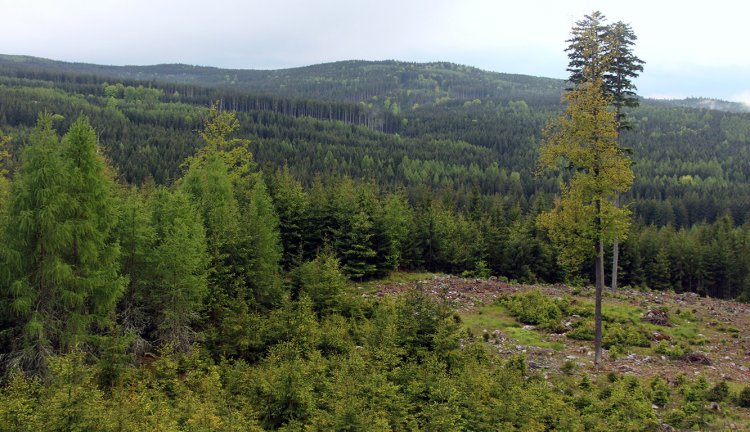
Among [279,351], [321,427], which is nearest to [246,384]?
[279,351]

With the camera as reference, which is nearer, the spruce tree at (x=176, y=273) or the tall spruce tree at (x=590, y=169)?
the spruce tree at (x=176, y=273)

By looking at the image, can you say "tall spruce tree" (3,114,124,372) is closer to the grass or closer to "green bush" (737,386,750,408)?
the grass

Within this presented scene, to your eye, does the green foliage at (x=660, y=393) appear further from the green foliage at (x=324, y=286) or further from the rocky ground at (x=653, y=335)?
the green foliage at (x=324, y=286)

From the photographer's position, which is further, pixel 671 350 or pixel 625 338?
pixel 625 338

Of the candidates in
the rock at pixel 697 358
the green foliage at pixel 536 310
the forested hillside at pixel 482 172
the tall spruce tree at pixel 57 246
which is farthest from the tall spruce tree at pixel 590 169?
the forested hillside at pixel 482 172

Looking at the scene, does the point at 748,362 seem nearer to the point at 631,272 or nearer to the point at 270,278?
the point at 270,278

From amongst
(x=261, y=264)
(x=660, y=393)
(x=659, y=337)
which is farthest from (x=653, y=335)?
(x=261, y=264)

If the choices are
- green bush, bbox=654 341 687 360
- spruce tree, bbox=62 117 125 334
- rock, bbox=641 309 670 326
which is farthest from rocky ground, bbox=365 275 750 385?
spruce tree, bbox=62 117 125 334

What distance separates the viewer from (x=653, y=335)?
25.2 m

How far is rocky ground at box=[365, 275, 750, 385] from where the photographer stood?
69.8 ft

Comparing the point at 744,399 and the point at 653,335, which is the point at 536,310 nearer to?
the point at 653,335

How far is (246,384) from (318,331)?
4505mm

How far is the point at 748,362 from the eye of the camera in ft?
72.3

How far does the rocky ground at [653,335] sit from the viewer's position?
69.8ft
